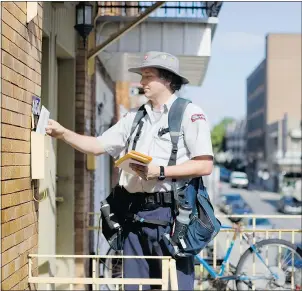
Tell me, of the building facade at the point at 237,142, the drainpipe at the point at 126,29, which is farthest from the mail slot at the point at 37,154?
the building facade at the point at 237,142

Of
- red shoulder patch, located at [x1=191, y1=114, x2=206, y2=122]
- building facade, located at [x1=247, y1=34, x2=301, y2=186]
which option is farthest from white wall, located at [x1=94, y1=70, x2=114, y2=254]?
building facade, located at [x1=247, y1=34, x2=301, y2=186]

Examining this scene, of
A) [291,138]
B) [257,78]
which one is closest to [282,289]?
[291,138]

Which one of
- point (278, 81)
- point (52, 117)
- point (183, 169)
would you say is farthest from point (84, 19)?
point (278, 81)

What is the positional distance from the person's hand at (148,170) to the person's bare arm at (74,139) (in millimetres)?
451

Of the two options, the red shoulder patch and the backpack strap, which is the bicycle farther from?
the red shoulder patch

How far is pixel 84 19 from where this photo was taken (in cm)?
666

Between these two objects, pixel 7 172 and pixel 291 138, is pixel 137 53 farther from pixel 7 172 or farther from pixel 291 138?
pixel 291 138

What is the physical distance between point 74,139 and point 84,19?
320cm

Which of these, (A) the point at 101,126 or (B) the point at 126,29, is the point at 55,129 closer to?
(B) the point at 126,29

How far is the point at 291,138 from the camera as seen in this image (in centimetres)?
6519

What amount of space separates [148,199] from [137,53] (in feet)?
14.8

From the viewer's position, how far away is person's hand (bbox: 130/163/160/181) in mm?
3402

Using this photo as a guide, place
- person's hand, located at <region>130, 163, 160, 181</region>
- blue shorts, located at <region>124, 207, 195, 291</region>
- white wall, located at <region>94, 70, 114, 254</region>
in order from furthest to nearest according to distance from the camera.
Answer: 1. white wall, located at <region>94, 70, 114, 254</region>
2. blue shorts, located at <region>124, 207, 195, 291</region>
3. person's hand, located at <region>130, 163, 160, 181</region>

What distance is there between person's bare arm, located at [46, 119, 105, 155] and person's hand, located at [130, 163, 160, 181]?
17.7 inches
